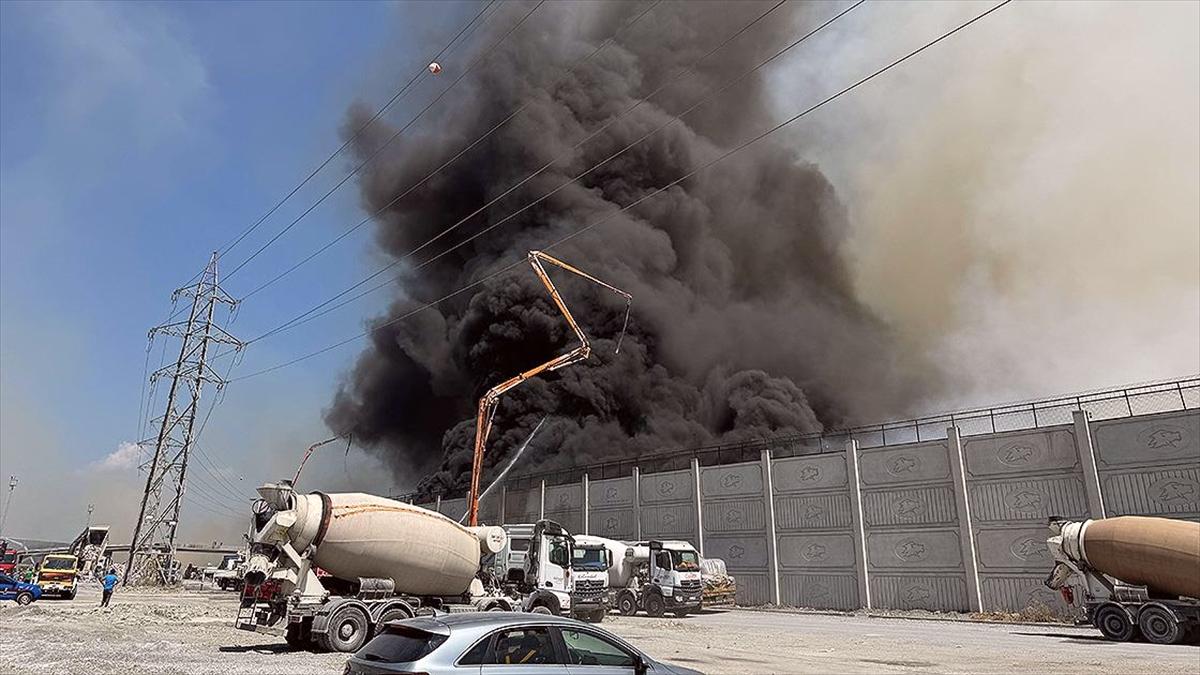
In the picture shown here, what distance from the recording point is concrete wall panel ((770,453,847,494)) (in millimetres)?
30312

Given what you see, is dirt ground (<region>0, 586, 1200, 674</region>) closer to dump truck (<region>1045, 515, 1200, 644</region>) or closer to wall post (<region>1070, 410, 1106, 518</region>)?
dump truck (<region>1045, 515, 1200, 644</region>)

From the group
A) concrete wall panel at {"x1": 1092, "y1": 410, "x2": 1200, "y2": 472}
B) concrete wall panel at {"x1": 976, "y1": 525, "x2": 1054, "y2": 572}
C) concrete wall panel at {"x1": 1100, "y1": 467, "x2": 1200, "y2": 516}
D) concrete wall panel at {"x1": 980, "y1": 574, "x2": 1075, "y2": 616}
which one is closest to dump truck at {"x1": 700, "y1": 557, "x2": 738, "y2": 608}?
concrete wall panel at {"x1": 980, "y1": 574, "x2": 1075, "y2": 616}

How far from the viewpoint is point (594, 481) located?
40.9 m

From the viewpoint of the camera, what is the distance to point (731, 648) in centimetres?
1603

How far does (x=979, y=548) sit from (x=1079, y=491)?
3911 millimetres

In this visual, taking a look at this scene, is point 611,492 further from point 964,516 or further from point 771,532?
point 964,516

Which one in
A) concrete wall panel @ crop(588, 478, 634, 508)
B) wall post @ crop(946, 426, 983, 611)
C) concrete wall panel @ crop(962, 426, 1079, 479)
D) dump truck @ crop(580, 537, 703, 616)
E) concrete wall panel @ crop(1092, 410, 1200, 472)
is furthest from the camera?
concrete wall panel @ crop(588, 478, 634, 508)

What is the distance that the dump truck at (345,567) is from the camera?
50.4 feet

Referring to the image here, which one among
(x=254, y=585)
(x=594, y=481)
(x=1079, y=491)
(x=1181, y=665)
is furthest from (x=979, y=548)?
(x=254, y=585)

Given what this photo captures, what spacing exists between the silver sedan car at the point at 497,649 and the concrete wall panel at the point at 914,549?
923 inches

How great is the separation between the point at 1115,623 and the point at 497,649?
61.3 ft

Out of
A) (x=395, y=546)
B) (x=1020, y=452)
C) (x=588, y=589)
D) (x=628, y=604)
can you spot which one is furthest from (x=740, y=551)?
(x=395, y=546)

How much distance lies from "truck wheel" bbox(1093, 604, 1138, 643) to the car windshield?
1902 centimetres

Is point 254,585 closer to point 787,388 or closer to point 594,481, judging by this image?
point 594,481
